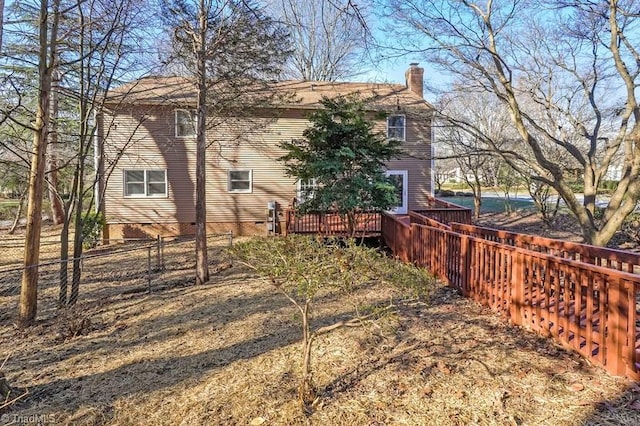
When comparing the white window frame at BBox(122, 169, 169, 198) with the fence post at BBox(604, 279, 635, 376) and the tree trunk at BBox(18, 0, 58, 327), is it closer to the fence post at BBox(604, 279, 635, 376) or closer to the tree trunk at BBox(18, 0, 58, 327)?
the tree trunk at BBox(18, 0, 58, 327)

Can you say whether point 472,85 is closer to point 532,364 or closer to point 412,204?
point 412,204

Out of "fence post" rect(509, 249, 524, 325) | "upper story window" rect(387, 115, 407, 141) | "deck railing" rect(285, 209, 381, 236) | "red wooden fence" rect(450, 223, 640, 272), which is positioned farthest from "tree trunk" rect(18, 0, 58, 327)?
"upper story window" rect(387, 115, 407, 141)

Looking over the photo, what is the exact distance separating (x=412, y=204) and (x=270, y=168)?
18.4 ft

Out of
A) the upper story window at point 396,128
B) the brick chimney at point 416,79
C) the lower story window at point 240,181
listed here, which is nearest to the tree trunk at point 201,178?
the lower story window at point 240,181

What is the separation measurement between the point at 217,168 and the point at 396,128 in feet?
23.1

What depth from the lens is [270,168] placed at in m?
14.1

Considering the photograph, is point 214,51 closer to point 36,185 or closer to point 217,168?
point 36,185

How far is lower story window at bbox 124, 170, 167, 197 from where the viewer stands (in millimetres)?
13422

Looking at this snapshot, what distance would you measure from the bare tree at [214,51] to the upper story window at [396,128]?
23.1 ft

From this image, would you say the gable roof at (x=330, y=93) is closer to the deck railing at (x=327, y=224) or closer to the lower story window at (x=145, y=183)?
the lower story window at (x=145, y=183)

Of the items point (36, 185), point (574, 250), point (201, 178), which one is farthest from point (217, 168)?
point (574, 250)

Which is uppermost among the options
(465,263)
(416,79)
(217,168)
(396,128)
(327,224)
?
(416,79)

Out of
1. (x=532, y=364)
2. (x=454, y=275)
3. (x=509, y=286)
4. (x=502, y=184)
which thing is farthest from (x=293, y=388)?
(x=502, y=184)

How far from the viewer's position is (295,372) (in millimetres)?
3543
